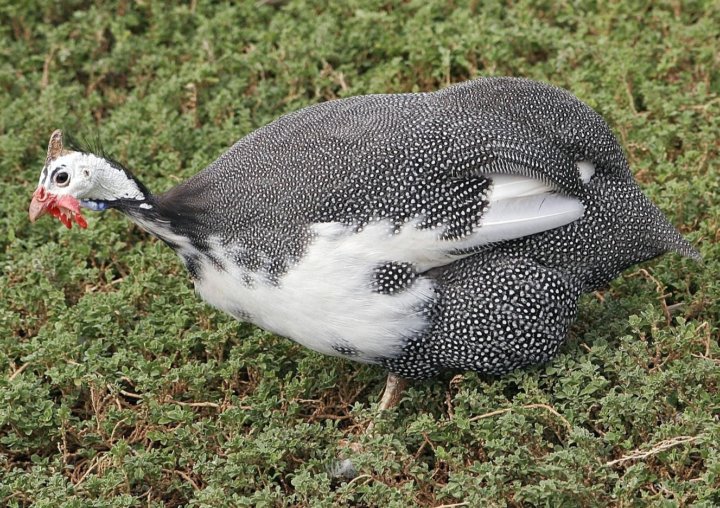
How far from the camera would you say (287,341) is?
402 cm

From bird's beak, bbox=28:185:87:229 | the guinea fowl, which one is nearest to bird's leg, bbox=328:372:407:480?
the guinea fowl

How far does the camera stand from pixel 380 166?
11.2ft

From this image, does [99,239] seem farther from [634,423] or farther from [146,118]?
[634,423]

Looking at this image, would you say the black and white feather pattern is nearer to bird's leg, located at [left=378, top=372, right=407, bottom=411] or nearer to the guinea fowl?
the guinea fowl

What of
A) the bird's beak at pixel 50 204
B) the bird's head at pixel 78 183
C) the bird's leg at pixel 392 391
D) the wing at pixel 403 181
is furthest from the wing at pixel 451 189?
the bird's beak at pixel 50 204

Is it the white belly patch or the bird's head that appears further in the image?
the bird's head

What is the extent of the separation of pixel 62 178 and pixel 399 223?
40.0 inches

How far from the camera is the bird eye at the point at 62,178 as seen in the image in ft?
11.4

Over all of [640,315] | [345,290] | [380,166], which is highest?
[380,166]

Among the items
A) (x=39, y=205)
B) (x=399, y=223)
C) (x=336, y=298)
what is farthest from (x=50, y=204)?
(x=399, y=223)

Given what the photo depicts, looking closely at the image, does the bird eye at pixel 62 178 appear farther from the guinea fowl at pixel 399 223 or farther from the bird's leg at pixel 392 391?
the bird's leg at pixel 392 391

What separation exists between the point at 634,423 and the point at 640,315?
572 millimetres

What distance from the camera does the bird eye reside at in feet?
11.4

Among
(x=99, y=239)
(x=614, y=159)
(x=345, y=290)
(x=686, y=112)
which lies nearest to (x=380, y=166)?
(x=345, y=290)
